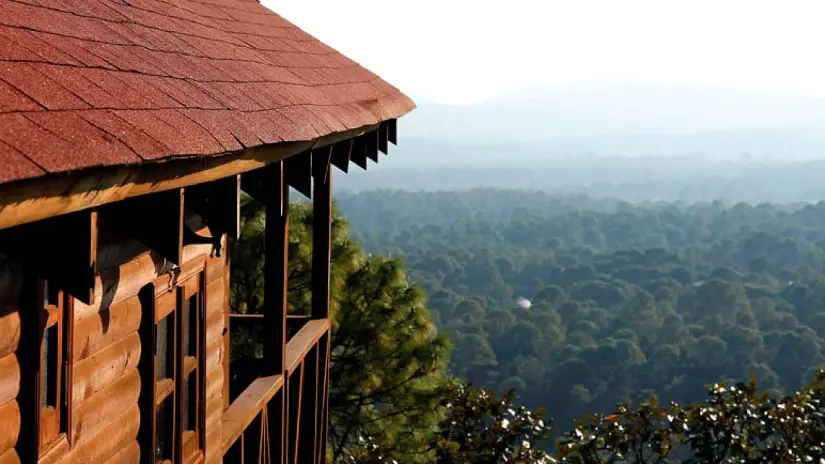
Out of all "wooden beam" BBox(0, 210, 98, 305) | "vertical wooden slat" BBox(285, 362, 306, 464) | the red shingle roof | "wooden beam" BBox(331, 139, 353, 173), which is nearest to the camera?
the red shingle roof

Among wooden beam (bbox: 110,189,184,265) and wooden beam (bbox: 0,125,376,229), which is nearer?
wooden beam (bbox: 0,125,376,229)

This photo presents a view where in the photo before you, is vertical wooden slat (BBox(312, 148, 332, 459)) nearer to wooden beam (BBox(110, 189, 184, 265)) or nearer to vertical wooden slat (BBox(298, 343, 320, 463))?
vertical wooden slat (BBox(298, 343, 320, 463))

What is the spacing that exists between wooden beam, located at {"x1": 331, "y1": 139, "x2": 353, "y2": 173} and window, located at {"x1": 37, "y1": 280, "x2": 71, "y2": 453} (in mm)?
3101

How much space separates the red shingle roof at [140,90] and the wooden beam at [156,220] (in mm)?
283

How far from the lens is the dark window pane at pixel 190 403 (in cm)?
412

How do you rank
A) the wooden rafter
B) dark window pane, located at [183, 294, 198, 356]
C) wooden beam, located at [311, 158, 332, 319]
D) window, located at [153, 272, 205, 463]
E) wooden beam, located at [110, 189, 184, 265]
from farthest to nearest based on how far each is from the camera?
wooden beam, located at [311, 158, 332, 319] < the wooden rafter < dark window pane, located at [183, 294, 198, 356] < window, located at [153, 272, 205, 463] < wooden beam, located at [110, 189, 184, 265]

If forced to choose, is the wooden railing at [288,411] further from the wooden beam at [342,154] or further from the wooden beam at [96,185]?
the wooden beam at [96,185]

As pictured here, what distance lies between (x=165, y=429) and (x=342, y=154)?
2.43 metres

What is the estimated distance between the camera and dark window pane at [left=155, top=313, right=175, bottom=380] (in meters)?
3.71

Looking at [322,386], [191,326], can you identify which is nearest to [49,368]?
[191,326]

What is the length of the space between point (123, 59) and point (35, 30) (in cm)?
33

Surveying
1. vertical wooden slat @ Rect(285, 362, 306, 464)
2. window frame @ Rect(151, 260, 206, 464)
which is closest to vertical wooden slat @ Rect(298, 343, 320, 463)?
vertical wooden slat @ Rect(285, 362, 306, 464)

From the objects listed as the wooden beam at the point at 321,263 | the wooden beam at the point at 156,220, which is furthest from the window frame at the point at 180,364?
the wooden beam at the point at 321,263

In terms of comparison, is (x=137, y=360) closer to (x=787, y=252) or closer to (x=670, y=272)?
(x=670, y=272)
